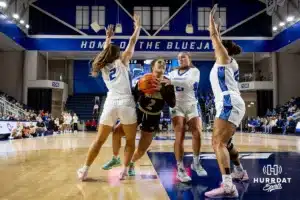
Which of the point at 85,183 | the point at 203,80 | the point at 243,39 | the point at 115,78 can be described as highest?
the point at 243,39

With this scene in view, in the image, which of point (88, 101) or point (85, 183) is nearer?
point (85, 183)

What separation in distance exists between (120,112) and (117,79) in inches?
15.7

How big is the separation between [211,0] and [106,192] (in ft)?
85.3

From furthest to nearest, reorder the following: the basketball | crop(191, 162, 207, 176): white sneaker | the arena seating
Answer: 1. the arena seating
2. crop(191, 162, 207, 176): white sneaker
3. the basketball

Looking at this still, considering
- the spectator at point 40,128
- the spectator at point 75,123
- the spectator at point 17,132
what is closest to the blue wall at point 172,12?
the spectator at point 75,123

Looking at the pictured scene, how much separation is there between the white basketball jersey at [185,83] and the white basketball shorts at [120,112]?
78 cm

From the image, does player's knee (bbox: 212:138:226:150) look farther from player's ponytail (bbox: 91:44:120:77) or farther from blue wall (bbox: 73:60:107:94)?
blue wall (bbox: 73:60:107:94)

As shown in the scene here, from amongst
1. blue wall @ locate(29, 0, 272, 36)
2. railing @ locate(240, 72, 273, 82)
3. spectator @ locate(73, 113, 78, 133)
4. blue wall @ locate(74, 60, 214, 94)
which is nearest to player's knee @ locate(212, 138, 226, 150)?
spectator @ locate(73, 113, 78, 133)

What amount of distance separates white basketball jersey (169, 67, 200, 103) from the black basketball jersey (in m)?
0.46

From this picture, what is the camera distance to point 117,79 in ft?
13.3

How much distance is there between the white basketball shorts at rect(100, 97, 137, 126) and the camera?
3.93 meters

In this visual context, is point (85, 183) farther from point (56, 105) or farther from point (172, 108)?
point (56, 105)

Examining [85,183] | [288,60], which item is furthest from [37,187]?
[288,60]

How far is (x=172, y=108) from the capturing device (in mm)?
4391
